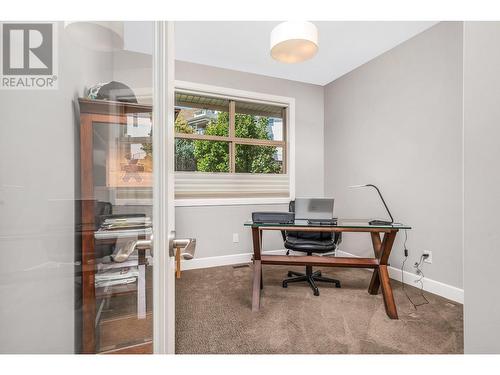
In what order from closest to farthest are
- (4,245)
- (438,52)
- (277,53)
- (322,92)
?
(4,245) < (277,53) < (438,52) < (322,92)

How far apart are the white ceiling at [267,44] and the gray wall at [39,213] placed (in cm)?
A: 187

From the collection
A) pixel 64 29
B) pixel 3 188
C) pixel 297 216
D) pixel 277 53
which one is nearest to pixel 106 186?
pixel 3 188

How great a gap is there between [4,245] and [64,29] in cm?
73

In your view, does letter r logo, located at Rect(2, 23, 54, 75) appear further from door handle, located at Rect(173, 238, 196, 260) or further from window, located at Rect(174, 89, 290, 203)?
window, located at Rect(174, 89, 290, 203)

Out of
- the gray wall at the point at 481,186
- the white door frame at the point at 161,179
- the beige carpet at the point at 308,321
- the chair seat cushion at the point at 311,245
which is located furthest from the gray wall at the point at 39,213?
the chair seat cushion at the point at 311,245

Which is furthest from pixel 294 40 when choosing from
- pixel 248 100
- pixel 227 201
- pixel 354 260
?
pixel 227 201

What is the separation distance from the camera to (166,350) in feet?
2.89

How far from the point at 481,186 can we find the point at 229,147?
296 centimetres

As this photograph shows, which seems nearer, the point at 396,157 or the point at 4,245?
the point at 4,245

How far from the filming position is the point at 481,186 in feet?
2.69

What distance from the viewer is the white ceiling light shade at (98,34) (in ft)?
3.08

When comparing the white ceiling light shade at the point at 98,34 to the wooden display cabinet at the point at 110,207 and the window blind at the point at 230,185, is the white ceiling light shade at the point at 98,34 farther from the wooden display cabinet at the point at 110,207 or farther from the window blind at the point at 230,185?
the window blind at the point at 230,185

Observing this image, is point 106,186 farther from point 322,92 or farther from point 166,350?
point 322,92

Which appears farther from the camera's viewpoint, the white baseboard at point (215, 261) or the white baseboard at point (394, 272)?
the white baseboard at point (215, 261)
